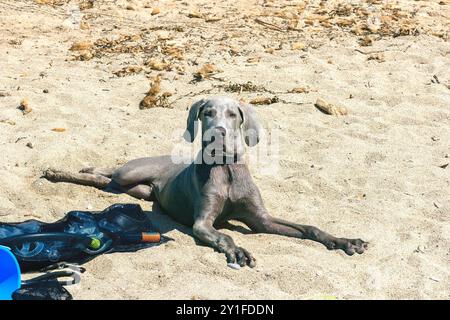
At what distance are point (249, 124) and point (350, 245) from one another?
1.14 meters

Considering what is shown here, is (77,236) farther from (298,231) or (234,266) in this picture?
(298,231)

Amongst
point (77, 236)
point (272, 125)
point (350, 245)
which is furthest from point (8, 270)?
point (272, 125)

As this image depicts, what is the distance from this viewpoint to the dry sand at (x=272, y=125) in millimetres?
4766

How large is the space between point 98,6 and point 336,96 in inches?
171

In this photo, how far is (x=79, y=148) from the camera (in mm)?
6855

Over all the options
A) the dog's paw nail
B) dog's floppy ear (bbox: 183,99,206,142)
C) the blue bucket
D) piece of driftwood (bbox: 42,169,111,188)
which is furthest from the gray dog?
the blue bucket

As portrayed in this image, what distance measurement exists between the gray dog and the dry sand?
12 centimetres

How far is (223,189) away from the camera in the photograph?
552 centimetres

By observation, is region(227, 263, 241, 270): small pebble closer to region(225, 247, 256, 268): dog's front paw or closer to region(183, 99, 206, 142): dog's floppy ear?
region(225, 247, 256, 268): dog's front paw

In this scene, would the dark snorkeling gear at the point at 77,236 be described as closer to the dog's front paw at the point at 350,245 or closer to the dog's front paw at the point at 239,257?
the dog's front paw at the point at 239,257

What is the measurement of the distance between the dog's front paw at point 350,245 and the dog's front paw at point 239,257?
2.05ft

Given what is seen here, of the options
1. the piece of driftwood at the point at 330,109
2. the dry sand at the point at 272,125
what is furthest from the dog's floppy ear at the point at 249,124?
the piece of driftwood at the point at 330,109
